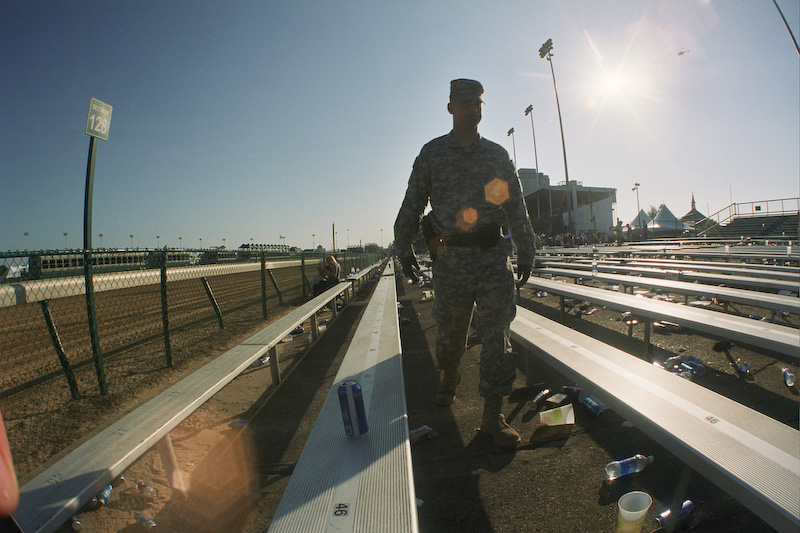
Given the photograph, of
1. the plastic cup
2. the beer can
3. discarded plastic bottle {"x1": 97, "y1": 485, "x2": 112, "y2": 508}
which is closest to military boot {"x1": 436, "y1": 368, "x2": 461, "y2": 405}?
the beer can

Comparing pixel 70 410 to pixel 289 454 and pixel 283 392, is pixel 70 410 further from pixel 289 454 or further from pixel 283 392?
pixel 289 454

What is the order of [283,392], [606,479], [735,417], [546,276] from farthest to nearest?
[546,276]
[283,392]
[606,479]
[735,417]

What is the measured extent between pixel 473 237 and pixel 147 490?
263 cm

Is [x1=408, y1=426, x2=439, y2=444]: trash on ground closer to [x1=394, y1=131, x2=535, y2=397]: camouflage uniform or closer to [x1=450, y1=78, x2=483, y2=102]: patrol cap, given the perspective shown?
[x1=394, y1=131, x2=535, y2=397]: camouflage uniform

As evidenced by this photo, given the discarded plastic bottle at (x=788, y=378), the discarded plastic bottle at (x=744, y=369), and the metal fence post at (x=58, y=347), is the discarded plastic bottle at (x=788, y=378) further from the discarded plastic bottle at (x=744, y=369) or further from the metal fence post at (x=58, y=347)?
the metal fence post at (x=58, y=347)

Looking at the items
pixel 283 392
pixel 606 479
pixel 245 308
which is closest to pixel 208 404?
pixel 283 392

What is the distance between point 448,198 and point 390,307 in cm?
324

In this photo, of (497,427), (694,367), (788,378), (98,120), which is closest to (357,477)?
(497,427)

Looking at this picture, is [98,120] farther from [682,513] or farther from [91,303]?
[682,513]

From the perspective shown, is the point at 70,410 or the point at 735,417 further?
the point at 70,410

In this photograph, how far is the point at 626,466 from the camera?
2.12 meters

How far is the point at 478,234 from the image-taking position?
264cm

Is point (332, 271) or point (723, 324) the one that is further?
point (332, 271)

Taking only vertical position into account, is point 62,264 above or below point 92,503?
above
